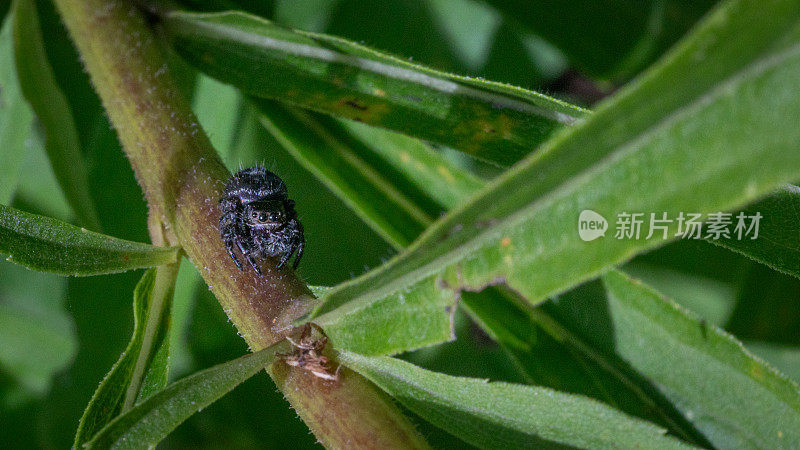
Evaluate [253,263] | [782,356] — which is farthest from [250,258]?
[782,356]

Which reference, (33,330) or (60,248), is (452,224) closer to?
(60,248)

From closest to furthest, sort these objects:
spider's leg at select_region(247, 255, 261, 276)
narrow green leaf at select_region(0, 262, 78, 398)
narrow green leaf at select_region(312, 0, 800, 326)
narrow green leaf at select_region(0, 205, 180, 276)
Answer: narrow green leaf at select_region(312, 0, 800, 326) → narrow green leaf at select_region(0, 205, 180, 276) → spider's leg at select_region(247, 255, 261, 276) → narrow green leaf at select_region(0, 262, 78, 398)

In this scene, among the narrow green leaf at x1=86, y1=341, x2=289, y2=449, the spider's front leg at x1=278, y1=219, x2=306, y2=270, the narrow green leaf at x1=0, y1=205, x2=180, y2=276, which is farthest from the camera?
the spider's front leg at x1=278, y1=219, x2=306, y2=270

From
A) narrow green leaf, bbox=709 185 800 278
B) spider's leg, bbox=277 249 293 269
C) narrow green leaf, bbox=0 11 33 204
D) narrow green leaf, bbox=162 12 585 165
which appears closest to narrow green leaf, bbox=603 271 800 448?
narrow green leaf, bbox=709 185 800 278

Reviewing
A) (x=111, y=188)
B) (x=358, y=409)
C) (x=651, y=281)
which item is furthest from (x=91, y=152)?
(x=651, y=281)

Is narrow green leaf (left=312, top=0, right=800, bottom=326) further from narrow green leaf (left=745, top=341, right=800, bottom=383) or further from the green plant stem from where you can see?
narrow green leaf (left=745, top=341, right=800, bottom=383)

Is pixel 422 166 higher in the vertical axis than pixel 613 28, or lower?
lower

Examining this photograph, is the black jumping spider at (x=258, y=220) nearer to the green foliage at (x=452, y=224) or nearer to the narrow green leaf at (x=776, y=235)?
the green foliage at (x=452, y=224)
